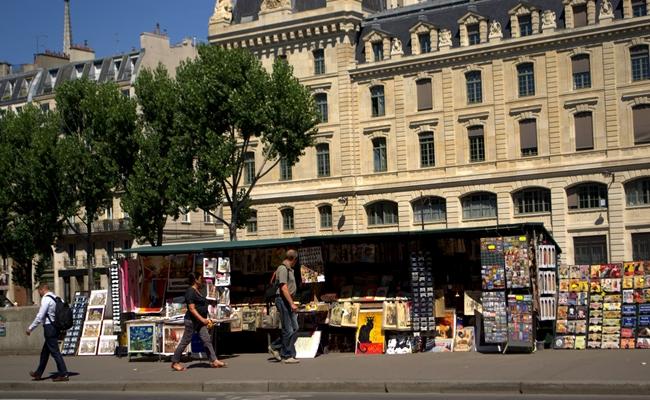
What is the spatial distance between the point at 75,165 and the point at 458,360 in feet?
151

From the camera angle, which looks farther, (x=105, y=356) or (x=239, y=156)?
(x=239, y=156)

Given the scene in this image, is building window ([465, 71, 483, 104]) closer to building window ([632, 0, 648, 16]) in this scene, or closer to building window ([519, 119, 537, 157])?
building window ([519, 119, 537, 157])

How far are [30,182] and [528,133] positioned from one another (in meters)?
28.1

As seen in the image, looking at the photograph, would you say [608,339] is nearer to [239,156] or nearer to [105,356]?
[105,356]

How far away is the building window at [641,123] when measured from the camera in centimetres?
5994

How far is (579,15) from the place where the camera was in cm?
6128

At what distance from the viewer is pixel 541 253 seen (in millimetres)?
24047

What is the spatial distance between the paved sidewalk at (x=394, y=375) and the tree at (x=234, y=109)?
98.1 feet

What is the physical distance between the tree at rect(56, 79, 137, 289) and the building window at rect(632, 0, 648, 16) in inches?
1054

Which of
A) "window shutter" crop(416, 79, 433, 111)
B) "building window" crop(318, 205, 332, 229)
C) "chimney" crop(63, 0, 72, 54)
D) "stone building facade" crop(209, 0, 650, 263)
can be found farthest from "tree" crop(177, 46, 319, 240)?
"chimney" crop(63, 0, 72, 54)

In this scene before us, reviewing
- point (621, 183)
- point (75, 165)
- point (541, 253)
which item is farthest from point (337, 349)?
point (75, 165)

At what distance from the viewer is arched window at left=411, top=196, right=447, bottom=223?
217ft

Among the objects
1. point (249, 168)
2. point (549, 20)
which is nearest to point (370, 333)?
point (549, 20)

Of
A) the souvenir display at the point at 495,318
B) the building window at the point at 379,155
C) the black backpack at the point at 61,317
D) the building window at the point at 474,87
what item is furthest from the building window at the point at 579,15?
the black backpack at the point at 61,317
